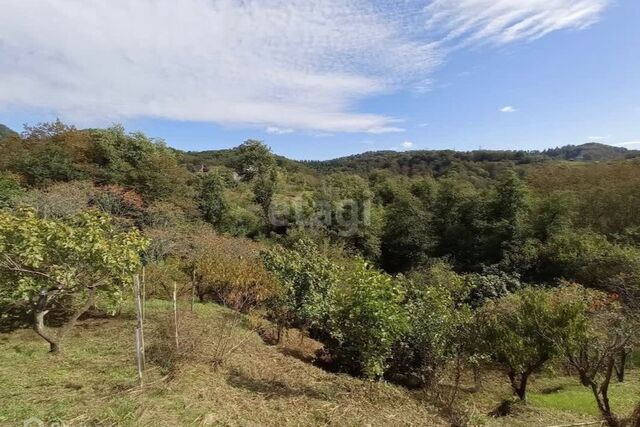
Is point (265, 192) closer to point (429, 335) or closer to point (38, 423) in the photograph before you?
point (429, 335)

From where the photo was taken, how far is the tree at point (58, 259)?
570 centimetres

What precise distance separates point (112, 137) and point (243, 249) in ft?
36.1

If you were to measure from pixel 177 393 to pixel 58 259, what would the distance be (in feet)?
8.79

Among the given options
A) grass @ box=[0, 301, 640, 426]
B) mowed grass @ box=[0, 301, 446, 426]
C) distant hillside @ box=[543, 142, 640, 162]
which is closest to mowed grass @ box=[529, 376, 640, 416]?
grass @ box=[0, 301, 640, 426]

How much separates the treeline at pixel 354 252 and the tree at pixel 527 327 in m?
0.03

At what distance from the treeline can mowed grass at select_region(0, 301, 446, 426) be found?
570mm

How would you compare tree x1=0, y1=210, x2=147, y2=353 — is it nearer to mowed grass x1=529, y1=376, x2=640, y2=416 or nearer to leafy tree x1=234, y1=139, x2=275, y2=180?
mowed grass x1=529, y1=376, x2=640, y2=416

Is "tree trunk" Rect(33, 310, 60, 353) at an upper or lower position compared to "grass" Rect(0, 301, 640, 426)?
upper

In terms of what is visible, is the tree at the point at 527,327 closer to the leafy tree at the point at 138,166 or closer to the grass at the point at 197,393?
the grass at the point at 197,393

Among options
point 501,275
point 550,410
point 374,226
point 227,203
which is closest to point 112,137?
point 227,203

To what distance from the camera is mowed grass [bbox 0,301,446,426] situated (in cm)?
472

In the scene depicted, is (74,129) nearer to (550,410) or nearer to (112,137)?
(112,137)

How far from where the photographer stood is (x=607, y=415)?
4.63m

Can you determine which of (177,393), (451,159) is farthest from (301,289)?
(451,159)
